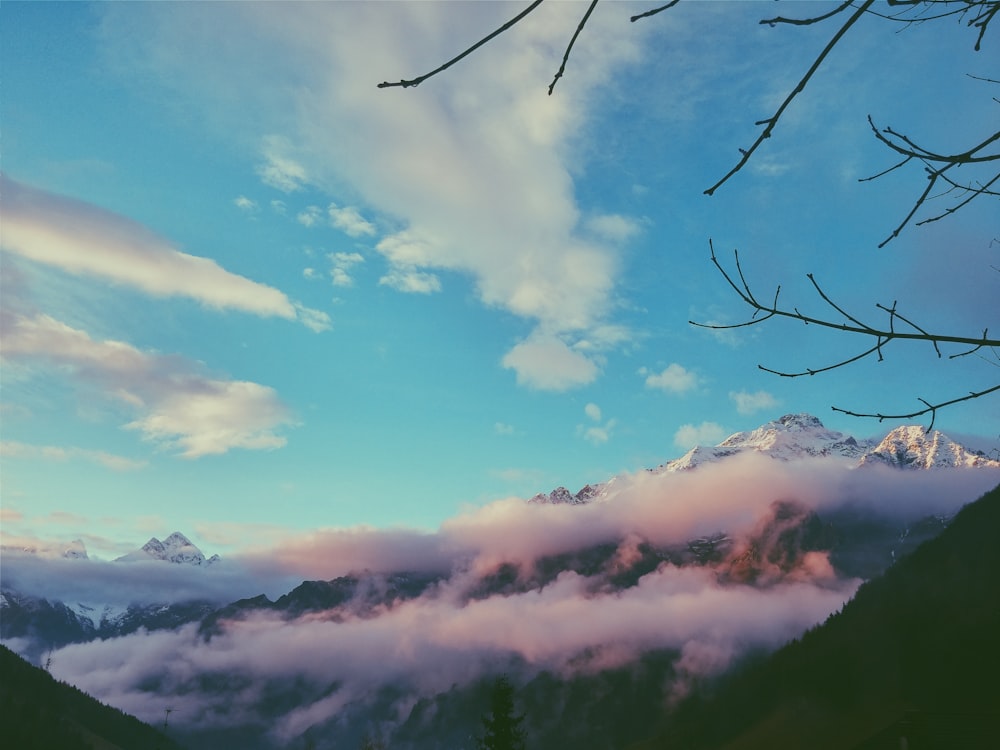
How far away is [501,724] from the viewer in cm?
7769

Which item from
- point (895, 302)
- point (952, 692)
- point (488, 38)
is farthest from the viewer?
point (952, 692)

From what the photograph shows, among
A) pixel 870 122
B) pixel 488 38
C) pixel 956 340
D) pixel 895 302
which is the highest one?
pixel 870 122

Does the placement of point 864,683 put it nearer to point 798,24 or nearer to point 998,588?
point 998,588

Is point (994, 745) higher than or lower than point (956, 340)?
lower

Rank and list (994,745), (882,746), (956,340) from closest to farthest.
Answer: (956,340)
(994,745)
(882,746)

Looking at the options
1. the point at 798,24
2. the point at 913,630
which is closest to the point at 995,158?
the point at 798,24

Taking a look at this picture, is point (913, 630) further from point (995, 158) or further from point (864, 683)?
point (995, 158)

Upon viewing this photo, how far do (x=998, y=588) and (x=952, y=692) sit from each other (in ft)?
141

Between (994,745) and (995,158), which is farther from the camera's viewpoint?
(994,745)

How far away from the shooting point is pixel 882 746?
61.7 m

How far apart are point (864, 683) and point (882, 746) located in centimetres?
15399

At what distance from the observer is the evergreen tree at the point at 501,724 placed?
242ft

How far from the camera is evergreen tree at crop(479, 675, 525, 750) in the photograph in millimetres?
73875

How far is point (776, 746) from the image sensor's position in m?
193
